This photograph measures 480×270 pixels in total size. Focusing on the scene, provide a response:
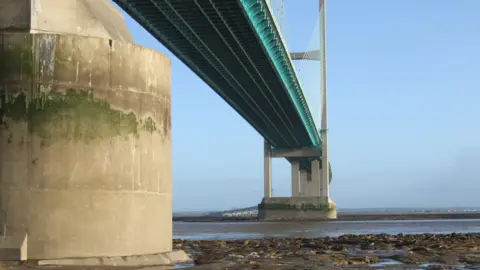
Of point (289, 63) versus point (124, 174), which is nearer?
point (124, 174)

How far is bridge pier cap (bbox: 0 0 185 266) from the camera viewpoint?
9461mm

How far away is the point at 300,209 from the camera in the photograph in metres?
78.9

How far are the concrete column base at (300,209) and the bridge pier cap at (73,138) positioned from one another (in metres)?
68.3

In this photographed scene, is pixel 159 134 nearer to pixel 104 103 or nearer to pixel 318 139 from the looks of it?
pixel 104 103

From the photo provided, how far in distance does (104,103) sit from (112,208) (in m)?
1.54

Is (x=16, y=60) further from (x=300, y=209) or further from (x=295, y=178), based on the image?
(x=295, y=178)

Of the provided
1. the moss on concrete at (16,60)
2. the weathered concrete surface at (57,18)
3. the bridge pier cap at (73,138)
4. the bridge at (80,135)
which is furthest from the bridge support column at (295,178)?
the moss on concrete at (16,60)

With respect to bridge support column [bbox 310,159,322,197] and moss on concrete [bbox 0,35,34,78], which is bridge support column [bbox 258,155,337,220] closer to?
bridge support column [bbox 310,159,322,197]

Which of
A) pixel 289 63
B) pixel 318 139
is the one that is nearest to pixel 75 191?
pixel 289 63

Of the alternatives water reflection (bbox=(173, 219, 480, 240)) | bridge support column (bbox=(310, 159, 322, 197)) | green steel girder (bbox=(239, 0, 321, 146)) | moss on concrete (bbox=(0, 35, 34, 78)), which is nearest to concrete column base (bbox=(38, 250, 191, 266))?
moss on concrete (bbox=(0, 35, 34, 78))

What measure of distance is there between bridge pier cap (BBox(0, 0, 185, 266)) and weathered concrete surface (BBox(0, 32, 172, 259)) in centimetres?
1

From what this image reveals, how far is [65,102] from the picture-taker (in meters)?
9.75

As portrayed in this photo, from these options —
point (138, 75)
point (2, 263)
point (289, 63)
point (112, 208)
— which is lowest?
point (2, 263)

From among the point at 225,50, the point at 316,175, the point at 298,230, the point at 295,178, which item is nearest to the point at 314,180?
the point at 316,175
